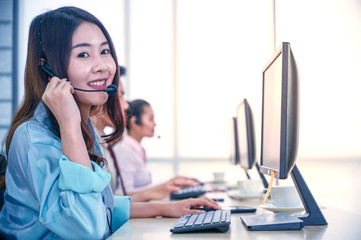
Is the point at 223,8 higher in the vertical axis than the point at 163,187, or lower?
higher

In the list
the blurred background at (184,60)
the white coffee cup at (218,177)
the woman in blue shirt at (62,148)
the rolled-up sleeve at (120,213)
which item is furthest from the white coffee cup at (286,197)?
the blurred background at (184,60)

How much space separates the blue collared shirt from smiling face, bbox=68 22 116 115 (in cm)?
15

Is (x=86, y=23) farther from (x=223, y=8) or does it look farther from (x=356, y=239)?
(x=223, y=8)

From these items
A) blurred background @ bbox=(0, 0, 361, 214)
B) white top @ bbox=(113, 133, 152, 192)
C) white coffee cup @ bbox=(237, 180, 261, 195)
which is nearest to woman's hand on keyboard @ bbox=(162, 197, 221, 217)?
white coffee cup @ bbox=(237, 180, 261, 195)

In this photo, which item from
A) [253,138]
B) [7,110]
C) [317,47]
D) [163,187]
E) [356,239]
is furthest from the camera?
[7,110]

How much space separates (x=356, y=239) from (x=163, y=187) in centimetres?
118

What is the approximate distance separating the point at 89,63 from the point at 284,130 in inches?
25.2

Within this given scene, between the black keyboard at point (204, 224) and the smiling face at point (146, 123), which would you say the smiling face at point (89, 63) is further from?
the smiling face at point (146, 123)

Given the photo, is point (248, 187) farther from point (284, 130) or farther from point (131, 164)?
point (131, 164)

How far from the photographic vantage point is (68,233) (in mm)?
899

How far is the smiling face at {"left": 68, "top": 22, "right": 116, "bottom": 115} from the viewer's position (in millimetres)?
1154

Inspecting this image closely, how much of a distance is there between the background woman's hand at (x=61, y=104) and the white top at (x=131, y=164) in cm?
149

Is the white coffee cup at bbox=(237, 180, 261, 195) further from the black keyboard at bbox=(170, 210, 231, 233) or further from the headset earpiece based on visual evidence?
the headset earpiece

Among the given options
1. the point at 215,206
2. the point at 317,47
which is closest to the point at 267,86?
the point at 215,206
